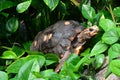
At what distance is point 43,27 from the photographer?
6.26 feet

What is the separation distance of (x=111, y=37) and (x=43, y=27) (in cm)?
73

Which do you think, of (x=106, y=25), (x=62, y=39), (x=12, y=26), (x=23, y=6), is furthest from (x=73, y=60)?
(x=12, y=26)

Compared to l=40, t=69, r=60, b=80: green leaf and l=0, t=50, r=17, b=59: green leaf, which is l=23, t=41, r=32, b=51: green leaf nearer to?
l=0, t=50, r=17, b=59: green leaf

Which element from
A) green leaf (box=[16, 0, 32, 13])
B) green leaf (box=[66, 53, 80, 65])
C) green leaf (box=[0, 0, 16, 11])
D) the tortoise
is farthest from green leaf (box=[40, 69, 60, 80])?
green leaf (box=[0, 0, 16, 11])

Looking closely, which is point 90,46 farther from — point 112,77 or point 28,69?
point 28,69

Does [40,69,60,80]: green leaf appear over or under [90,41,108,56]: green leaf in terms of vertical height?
under

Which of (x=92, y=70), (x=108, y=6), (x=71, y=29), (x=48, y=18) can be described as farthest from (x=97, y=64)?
(x=48, y=18)

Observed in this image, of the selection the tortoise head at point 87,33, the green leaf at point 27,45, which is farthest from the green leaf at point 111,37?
the green leaf at point 27,45

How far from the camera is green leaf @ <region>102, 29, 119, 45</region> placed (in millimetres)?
1231

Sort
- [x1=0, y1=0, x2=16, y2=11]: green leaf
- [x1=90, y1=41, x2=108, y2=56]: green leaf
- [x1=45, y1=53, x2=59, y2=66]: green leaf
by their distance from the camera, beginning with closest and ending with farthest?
[x1=90, y1=41, x2=108, y2=56]: green leaf < [x1=45, y1=53, x2=59, y2=66]: green leaf < [x1=0, y1=0, x2=16, y2=11]: green leaf

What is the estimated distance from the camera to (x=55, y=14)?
1.88 metres

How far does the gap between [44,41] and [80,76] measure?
0.51 meters

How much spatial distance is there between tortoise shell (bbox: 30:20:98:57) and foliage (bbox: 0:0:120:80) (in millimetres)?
53

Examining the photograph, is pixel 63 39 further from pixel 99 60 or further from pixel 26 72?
pixel 26 72
